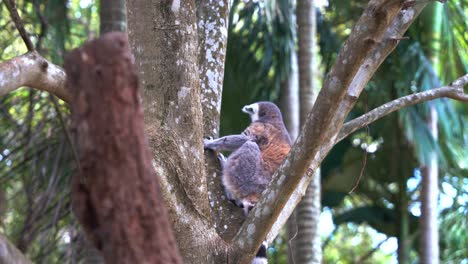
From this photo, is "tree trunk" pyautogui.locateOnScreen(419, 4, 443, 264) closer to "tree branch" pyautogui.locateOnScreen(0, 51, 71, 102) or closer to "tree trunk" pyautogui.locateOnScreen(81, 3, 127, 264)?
"tree trunk" pyautogui.locateOnScreen(81, 3, 127, 264)

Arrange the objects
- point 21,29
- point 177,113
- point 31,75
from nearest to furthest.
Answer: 1. point 31,75
2. point 21,29
3. point 177,113

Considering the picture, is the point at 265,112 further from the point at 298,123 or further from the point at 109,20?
the point at 109,20

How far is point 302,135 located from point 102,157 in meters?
1.67

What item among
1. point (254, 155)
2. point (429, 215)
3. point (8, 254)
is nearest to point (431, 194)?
point (429, 215)

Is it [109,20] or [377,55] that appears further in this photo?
[109,20]

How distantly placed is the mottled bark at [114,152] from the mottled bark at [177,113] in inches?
68.8

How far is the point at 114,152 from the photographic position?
6.53ft

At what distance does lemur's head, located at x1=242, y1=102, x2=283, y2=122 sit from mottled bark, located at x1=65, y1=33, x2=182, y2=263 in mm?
4813

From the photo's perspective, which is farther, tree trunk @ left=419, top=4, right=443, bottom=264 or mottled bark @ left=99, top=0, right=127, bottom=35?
tree trunk @ left=419, top=4, right=443, bottom=264

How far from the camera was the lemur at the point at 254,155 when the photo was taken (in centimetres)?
516

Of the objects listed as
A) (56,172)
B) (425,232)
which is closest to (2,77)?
(56,172)

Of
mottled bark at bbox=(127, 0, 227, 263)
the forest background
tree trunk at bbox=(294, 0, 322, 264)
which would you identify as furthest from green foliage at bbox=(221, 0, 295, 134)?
mottled bark at bbox=(127, 0, 227, 263)

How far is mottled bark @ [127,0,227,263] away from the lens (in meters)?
3.84

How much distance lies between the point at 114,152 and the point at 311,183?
4.98 m
